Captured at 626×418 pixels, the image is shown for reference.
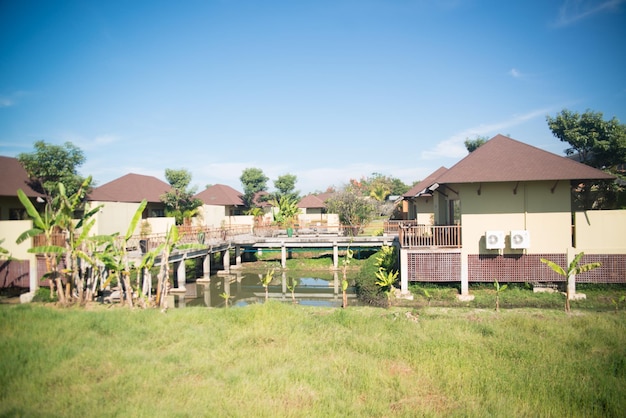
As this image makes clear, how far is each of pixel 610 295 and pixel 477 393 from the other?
1054 cm

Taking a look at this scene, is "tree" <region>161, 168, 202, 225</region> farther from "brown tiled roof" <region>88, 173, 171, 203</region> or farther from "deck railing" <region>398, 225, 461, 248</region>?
"deck railing" <region>398, 225, 461, 248</region>

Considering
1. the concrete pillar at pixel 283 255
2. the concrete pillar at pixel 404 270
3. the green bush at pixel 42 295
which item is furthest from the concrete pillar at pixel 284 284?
the green bush at pixel 42 295

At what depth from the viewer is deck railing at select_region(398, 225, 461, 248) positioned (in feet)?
48.2

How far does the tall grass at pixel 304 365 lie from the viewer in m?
5.96

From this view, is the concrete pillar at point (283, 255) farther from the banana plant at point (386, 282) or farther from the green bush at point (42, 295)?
the green bush at point (42, 295)

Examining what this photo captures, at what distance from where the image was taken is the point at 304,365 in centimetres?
757

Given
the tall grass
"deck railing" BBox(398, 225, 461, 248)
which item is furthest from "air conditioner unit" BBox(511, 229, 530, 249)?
the tall grass

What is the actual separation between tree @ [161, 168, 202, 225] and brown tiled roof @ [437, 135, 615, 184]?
65.2 ft

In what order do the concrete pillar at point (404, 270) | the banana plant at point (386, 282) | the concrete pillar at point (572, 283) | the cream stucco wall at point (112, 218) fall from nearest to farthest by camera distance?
the concrete pillar at point (572, 283) → the banana plant at point (386, 282) → the concrete pillar at point (404, 270) → the cream stucco wall at point (112, 218)

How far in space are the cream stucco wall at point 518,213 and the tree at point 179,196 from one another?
65.3 feet

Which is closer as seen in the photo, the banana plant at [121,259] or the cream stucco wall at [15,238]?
the banana plant at [121,259]

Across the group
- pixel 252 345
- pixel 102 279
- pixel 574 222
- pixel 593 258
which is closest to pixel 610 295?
pixel 593 258

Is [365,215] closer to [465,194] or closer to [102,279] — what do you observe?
[465,194]

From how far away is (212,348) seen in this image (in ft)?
28.0
